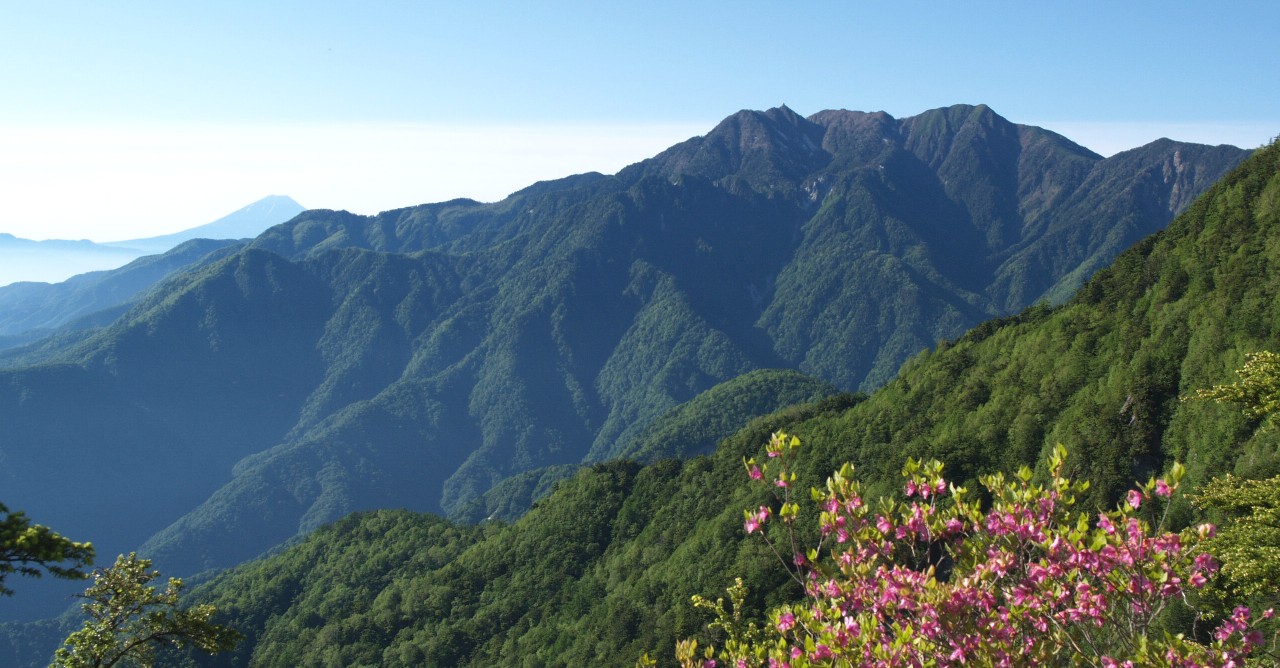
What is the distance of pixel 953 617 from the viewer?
14.2 meters

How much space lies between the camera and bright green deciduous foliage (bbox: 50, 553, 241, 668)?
21.4 meters

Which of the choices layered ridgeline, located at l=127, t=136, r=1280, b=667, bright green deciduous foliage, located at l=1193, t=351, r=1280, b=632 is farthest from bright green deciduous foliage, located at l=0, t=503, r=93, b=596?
layered ridgeline, located at l=127, t=136, r=1280, b=667

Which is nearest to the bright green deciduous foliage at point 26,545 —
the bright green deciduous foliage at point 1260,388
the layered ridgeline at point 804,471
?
the bright green deciduous foliage at point 1260,388

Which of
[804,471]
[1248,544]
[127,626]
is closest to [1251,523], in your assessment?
[1248,544]

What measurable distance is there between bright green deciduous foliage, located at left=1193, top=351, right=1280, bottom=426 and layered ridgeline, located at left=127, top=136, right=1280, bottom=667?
50.9 metres

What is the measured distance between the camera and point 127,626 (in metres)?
22.7

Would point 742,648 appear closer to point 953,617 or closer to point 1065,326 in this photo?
point 953,617

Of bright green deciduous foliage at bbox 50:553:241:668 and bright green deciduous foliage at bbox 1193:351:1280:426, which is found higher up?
bright green deciduous foliage at bbox 1193:351:1280:426

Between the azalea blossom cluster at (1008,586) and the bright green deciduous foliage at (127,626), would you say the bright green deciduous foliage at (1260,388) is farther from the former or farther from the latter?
the bright green deciduous foliage at (127,626)

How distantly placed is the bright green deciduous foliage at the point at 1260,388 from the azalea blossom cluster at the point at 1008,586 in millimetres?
14290

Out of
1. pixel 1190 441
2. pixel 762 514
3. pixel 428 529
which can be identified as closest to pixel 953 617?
pixel 762 514

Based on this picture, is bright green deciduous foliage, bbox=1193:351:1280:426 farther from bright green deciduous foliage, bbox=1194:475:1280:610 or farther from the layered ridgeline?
the layered ridgeline

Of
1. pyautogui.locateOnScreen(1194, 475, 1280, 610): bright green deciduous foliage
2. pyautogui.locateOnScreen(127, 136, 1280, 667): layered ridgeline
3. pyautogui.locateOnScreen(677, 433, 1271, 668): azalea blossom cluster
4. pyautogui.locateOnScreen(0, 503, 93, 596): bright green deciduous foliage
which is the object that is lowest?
pyautogui.locateOnScreen(127, 136, 1280, 667): layered ridgeline

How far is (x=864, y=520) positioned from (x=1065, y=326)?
117742 mm
